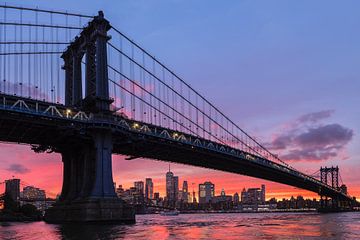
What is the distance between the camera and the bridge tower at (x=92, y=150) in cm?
8119

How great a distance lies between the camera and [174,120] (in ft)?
361

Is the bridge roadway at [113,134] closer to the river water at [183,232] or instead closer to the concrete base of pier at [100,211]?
the concrete base of pier at [100,211]

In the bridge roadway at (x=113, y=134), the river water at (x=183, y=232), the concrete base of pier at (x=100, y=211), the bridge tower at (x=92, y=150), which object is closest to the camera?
the river water at (x=183, y=232)

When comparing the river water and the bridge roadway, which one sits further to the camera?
the bridge roadway

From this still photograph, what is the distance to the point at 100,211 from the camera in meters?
79.1

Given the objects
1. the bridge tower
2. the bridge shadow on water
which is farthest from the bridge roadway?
the bridge shadow on water

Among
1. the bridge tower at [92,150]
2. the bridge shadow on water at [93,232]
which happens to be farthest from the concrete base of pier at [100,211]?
the bridge shadow on water at [93,232]

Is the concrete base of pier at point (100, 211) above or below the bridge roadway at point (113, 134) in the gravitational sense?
below

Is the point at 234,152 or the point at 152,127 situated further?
the point at 234,152

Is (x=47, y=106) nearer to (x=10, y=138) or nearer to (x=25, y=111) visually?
(x=25, y=111)

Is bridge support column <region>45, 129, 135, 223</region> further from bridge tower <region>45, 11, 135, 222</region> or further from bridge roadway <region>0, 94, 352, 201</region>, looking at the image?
bridge roadway <region>0, 94, 352, 201</region>

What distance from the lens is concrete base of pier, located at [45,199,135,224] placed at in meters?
78.8

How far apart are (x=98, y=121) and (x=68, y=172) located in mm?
19381

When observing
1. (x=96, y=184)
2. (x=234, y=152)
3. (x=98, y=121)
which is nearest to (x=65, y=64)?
(x=98, y=121)
